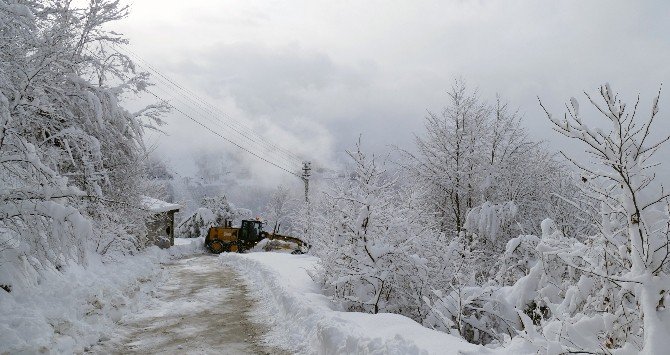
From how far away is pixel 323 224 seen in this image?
39.3 ft

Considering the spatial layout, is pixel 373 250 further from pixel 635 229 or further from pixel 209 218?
pixel 209 218

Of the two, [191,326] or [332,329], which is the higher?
[332,329]

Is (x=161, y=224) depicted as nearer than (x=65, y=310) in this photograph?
No

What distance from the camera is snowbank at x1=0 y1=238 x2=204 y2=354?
6301 mm

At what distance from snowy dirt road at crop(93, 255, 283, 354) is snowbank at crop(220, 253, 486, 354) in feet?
Result: 1.52

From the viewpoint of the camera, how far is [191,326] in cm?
921

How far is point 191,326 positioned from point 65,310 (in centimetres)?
227

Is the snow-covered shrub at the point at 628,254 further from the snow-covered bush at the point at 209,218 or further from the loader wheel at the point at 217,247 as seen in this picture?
the snow-covered bush at the point at 209,218

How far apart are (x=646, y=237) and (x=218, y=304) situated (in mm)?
10586

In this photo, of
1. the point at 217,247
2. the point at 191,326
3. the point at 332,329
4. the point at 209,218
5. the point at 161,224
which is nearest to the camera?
the point at 332,329

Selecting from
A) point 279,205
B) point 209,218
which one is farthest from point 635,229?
point 279,205

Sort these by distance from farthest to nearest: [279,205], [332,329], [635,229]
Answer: [279,205], [332,329], [635,229]

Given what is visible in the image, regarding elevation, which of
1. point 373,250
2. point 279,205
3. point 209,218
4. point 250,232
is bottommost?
point 250,232

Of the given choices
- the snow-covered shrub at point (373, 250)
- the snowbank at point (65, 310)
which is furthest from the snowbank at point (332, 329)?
the snowbank at point (65, 310)
